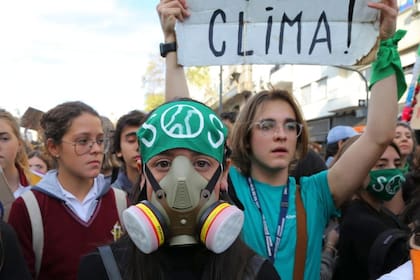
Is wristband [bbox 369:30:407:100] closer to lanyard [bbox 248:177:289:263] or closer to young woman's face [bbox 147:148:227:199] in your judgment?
lanyard [bbox 248:177:289:263]

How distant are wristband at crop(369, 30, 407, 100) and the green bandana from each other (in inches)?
43.0

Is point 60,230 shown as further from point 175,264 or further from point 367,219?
point 367,219

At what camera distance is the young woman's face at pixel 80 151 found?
9.39ft

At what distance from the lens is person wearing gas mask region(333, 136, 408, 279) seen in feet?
8.93

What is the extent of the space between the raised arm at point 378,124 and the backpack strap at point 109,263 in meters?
1.31

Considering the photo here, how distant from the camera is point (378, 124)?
2361 millimetres

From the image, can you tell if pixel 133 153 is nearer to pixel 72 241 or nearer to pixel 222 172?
pixel 72 241

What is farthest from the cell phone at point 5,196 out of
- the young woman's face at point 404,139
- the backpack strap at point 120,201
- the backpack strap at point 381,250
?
the young woman's face at point 404,139

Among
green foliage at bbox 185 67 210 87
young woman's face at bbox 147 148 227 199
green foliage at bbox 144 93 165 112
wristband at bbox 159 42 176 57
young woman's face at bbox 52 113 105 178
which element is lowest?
green foliage at bbox 144 93 165 112

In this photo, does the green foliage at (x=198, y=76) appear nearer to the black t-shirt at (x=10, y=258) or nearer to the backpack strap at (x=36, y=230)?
the backpack strap at (x=36, y=230)

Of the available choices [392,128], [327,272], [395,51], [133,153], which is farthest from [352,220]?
[133,153]

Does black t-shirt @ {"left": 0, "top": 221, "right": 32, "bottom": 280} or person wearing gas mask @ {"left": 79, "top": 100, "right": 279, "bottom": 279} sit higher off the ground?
person wearing gas mask @ {"left": 79, "top": 100, "right": 279, "bottom": 279}

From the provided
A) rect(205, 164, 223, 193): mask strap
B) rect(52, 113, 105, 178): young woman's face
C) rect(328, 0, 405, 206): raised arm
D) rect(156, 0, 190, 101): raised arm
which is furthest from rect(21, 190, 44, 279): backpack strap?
rect(328, 0, 405, 206): raised arm

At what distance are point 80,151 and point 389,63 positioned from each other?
1.80 m
